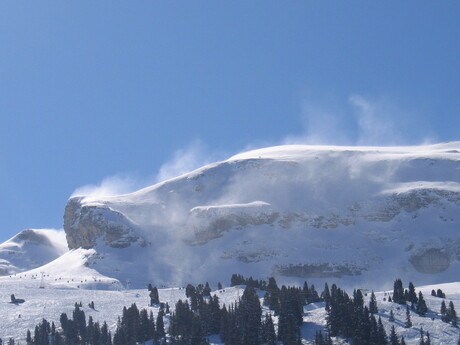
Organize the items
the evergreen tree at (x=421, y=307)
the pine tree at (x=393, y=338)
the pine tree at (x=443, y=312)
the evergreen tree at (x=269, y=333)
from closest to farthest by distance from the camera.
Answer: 1. the pine tree at (x=393, y=338)
2. the evergreen tree at (x=269, y=333)
3. the pine tree at (x=443, y=312)
4. the evergreen tree at (x=421, y=307)

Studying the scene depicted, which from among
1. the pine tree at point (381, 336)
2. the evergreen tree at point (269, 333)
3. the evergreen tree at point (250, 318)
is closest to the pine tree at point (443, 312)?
the pine tree at point (381, 336)

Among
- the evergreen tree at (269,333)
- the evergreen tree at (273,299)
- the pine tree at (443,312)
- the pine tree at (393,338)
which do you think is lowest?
the pine tree at (393,338)

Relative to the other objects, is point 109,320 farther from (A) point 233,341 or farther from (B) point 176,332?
(A) point 233,341

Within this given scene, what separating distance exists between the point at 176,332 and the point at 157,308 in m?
28.3

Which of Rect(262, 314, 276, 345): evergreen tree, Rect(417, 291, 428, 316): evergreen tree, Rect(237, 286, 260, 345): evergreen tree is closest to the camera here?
Rect(262, 314, 276, 345): evergreen tree

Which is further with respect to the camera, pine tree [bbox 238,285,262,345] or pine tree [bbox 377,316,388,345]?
pine tree [bbox 238,285,262,345]

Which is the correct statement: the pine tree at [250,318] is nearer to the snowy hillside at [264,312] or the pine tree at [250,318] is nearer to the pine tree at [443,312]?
the snowy hillside at [264,312]

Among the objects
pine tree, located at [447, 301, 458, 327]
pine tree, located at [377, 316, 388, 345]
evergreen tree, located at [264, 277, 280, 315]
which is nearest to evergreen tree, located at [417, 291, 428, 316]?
A: pine tree, located at [447, 301, 458, 327]

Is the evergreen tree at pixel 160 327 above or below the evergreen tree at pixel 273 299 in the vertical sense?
below

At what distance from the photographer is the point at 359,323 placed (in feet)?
494

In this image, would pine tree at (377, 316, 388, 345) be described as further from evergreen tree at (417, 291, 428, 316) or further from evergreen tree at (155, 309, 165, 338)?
evergreen tree at (155, 309, 165, 338)

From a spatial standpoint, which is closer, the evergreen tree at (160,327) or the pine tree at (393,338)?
the pine tree at (393,338)

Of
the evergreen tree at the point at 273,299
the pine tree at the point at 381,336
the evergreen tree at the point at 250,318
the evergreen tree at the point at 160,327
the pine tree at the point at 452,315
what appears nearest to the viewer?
the pine tree at the point at 381,336

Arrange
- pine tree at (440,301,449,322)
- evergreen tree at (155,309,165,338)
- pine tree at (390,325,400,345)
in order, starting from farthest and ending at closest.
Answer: evergreen tree at (155,309,165,338), pine tree at (440,301,449,322), pine tree at (390,325,400,345)
